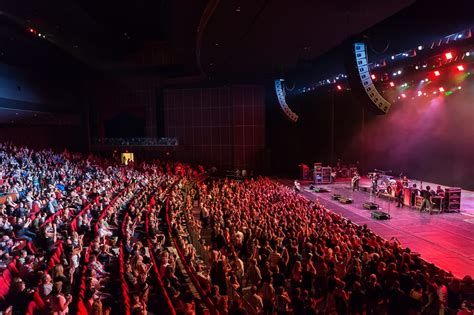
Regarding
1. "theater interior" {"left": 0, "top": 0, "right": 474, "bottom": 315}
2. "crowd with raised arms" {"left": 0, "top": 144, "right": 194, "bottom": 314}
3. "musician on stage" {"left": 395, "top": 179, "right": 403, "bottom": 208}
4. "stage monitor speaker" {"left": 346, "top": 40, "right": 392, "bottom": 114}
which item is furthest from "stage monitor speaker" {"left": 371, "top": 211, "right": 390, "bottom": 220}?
"crowd with raised arms" {"left": 0, "top": 144, "right": 194, "bottom": 314}

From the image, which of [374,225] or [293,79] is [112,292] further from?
[293,79]

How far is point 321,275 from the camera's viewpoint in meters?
5.94

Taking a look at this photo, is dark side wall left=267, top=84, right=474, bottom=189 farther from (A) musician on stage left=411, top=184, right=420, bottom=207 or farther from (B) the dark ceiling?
(B) the dark ceiling

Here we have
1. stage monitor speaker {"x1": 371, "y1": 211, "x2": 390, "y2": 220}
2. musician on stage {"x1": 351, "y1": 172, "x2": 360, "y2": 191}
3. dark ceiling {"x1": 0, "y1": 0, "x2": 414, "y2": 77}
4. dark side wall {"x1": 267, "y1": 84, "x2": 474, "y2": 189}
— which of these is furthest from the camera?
musician on stage {"x1": 351, "y1": 172, "x2": 360, "y2": 191}

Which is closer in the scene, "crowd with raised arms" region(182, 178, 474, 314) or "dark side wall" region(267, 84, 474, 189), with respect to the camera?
"crowd with raised arms" region(182, 178, 474, 314)

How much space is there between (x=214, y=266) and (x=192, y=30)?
9.42 metres

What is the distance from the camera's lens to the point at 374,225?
38.7 ft

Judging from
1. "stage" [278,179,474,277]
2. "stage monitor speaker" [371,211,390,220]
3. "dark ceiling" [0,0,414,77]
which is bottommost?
"stage" [278,179,474,277]

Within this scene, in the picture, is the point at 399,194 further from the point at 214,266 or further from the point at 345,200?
the point at 214,266

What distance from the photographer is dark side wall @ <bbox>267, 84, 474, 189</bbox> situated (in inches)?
694

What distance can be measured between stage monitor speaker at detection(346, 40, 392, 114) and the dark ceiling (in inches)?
52.6

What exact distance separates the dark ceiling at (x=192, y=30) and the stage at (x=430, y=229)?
601 centimetres

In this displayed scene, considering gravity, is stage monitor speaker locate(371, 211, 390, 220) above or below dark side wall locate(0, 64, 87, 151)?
below

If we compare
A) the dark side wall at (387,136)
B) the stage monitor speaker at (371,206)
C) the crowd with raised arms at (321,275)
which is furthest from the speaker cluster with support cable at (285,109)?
the crowd with raised arms at (321,275)
